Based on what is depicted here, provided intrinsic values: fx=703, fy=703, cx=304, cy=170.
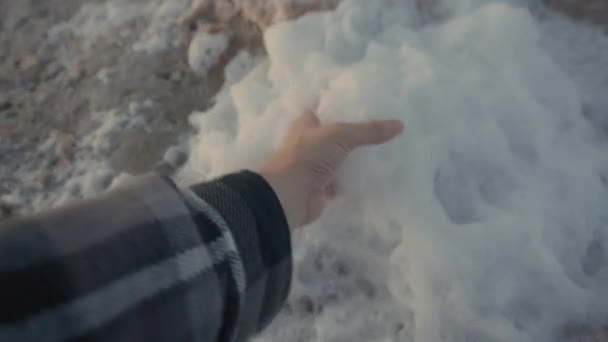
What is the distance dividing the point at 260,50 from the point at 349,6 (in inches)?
8.8

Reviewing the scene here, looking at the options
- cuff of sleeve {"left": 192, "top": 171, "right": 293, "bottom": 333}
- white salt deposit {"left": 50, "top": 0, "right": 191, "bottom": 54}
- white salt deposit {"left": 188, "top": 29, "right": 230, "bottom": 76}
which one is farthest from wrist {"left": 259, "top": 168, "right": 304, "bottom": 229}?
white salt deposit {"left": 50, "top": 0, "right": 191, "bottom": 54}

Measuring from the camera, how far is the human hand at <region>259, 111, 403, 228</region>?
3.69 ft

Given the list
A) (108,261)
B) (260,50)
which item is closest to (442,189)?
(260,50)

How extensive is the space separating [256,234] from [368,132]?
365 millimetres

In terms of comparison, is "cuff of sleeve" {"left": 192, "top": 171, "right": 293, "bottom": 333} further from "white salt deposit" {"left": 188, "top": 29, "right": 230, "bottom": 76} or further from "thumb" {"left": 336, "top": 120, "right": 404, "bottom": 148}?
"white salt deposit" {"left": 188, "top": 29, "right": 230, "bottom": 76}

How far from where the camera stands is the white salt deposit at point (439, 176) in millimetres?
1177

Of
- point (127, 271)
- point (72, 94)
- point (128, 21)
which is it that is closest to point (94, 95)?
point (72, 94)

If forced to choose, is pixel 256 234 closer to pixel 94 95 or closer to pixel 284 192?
pixel 284 192

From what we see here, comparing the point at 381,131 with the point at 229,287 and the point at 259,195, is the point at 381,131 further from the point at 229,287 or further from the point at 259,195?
the point at 229,287

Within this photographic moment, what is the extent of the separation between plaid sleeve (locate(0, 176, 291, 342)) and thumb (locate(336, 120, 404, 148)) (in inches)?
13.5

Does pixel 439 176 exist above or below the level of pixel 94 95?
below

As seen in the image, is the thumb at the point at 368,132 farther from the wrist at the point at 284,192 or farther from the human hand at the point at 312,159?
the wrist at the point at 284,192

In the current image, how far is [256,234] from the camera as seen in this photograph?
35.7 inches

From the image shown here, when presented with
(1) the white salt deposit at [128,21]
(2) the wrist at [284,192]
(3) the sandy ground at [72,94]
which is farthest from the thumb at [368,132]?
(1) the white salt deposit at [128,21]
